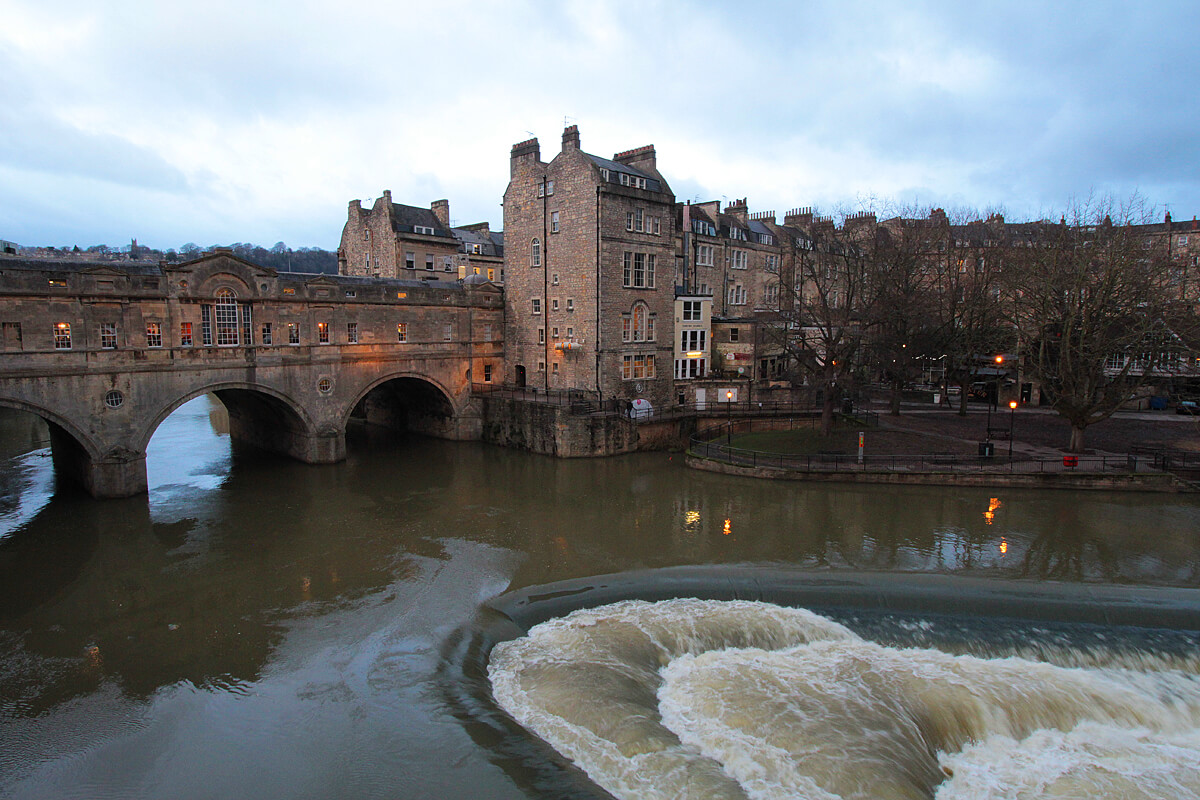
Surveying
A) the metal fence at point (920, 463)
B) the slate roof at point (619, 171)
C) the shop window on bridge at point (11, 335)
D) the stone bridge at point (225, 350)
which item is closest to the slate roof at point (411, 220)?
the stone bridge at point (225, 350)

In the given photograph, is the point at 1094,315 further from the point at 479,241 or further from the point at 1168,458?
the point at 479,241

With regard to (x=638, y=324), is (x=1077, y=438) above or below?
below

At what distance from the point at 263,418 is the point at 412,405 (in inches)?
318

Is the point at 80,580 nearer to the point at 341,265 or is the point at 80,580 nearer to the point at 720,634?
the point at 720,634

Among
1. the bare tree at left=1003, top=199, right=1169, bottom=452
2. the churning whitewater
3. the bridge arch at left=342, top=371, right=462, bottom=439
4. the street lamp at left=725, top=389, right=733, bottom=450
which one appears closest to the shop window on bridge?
the bridge arch at left=342, top=371, right=462, bottom=439

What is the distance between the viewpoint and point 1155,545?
1922 centimetres

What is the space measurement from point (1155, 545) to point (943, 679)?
37.5 feet

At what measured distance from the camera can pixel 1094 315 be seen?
2711cm

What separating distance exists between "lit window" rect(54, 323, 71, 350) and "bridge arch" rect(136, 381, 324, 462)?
3595mm

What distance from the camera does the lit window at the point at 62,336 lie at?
2245 centimetres

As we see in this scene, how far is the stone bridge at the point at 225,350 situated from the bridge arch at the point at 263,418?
0.07m

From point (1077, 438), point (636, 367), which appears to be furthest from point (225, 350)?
point (1077, 438)

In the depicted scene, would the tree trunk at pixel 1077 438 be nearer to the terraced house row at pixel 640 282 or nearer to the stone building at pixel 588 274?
the terraced house row at pixel 640 282

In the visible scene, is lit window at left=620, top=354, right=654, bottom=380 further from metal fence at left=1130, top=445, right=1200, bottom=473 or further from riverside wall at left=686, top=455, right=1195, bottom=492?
metal fence at left=1130, top=445, right=1200, bottom=473
